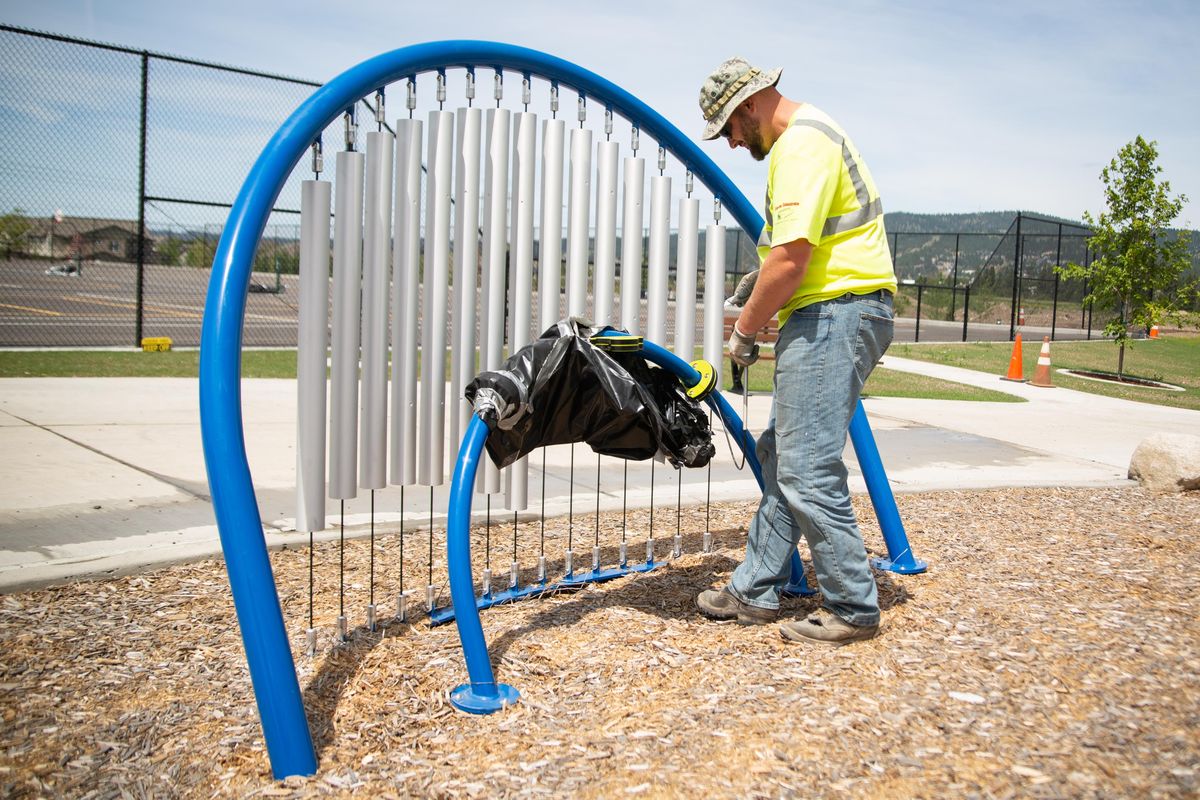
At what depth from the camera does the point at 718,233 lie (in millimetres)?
4555

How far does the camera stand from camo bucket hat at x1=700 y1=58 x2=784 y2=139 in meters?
3.40

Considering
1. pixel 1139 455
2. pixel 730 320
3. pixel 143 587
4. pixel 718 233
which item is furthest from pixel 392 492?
pixel 730 320

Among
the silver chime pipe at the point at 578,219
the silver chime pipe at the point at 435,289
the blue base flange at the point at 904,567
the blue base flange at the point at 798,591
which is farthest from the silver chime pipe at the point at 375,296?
the blue base flange at the point at 904,567

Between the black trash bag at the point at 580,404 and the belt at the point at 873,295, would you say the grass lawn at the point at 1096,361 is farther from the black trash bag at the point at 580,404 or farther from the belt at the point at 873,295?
the black trash bag at the point at 580,404

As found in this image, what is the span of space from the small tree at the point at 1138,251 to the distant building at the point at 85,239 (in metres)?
15.0

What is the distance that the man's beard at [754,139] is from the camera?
3.47 m

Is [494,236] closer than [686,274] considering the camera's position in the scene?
Yes

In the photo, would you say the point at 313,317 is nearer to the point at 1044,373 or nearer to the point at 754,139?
the point at 754,139

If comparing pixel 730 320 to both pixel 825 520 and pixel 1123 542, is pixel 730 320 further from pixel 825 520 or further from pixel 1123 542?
pixel 825 520

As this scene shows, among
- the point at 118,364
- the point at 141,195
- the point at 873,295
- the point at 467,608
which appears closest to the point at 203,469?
the point at 467,608

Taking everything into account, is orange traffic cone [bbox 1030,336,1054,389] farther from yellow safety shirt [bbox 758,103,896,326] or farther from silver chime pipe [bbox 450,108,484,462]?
silver chime pipe [bbox 450,108,484,462]

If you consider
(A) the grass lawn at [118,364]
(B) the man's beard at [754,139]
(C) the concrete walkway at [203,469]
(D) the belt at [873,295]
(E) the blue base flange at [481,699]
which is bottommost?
(E) the blue base flange at [481,699]

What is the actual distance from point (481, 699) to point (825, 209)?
5.91 feet

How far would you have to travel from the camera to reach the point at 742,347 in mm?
3684
